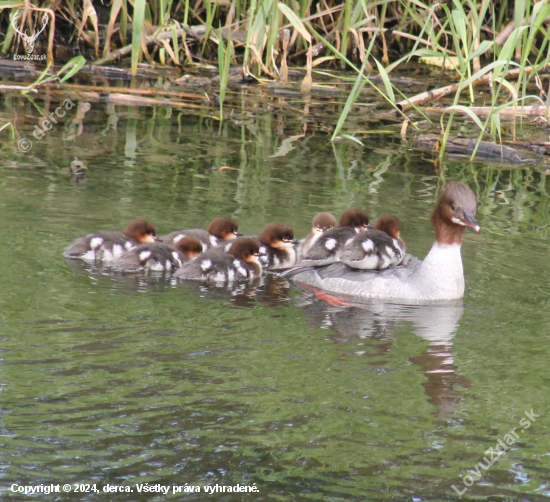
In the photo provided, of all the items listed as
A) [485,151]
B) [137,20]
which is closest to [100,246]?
[137,20]

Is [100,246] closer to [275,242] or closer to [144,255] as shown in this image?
[144,255]

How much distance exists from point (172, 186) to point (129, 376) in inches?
142

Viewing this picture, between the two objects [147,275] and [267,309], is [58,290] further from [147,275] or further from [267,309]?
[267,309]

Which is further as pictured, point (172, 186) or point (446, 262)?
point (172, 186)

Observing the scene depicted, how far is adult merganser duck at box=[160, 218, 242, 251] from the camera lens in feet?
20.0

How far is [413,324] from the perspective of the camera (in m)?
5.02

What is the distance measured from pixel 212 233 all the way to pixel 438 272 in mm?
1690

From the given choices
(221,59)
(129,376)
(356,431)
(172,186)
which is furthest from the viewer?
(221,59)

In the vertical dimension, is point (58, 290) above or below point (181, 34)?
below

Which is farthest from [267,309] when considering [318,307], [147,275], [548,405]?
[548,405]

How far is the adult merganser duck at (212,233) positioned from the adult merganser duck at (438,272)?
962 millimetres

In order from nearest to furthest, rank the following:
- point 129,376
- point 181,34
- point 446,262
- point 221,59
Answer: point 129,376, point 446,262, point 221,59, point 181,34

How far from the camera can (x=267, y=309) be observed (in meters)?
5.13

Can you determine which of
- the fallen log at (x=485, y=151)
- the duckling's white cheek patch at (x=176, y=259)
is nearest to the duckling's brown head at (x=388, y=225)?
the duckling's white cheek patch at (x=176, y=259)
